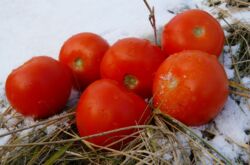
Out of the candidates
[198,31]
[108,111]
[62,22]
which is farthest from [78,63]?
[62,22]

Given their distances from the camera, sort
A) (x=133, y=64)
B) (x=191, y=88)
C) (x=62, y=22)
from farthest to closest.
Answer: (x=62, y=22)
(x=133, y=64)
(x=191, y=88)

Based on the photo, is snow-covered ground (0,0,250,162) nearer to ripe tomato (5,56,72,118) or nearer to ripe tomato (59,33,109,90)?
ripe tomato (5,56,72,118)

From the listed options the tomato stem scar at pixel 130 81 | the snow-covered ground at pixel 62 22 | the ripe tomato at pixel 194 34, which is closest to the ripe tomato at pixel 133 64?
the tomato stem scar at pixel 130 81

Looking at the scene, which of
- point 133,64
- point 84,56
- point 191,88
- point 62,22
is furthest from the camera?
point 62,22

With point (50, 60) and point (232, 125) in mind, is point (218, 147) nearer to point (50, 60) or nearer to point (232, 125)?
point (232, 125)

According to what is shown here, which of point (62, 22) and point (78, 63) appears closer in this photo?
point (78, 63)

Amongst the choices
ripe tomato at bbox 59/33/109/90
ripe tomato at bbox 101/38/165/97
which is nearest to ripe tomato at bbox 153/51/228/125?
ripe tomato at bbox 101/38/165/97

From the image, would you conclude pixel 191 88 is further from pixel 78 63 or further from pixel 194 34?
pixel 78 63
